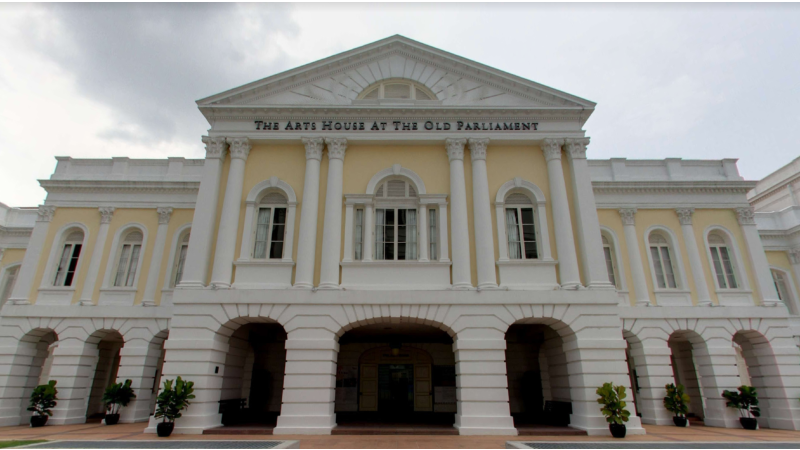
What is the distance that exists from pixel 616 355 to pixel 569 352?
4.33 ft

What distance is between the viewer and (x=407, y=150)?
15195 millimetres

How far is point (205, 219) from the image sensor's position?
1410 centimetres

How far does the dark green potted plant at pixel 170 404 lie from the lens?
11555 millimetres

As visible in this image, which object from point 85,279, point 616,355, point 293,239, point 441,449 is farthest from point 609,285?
point 85,279

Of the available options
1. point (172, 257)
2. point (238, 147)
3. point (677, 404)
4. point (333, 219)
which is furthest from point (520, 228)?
point (172, 257)

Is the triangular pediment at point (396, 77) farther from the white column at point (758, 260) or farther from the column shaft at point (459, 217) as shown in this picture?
the white column at point (758, 260)

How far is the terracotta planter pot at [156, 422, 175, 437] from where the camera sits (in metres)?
11.5

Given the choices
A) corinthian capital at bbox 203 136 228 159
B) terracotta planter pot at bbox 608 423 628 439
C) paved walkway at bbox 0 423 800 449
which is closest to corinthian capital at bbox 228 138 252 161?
corinthian capital at bbox 203 136 228 159

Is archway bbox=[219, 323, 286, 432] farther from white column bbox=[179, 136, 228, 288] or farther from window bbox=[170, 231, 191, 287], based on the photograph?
window bbox=[170, 231, 191, 287]

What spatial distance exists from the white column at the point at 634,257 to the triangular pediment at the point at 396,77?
6213 millimetres

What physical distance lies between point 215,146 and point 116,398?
9.54 meters

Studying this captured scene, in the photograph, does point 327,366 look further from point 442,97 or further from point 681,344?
point 681,344

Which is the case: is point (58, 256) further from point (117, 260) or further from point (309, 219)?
point (309, 219)

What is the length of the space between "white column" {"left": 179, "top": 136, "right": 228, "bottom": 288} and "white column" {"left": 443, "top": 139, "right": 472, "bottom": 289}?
792 centimetres
